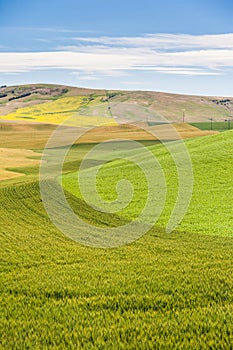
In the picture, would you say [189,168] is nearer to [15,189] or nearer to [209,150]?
[209,150]

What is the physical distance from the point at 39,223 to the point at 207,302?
9752mm

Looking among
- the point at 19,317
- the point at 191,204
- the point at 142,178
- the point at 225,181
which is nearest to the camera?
the point at 19,317

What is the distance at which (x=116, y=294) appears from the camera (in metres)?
9.05

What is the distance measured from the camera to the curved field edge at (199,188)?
16.9m

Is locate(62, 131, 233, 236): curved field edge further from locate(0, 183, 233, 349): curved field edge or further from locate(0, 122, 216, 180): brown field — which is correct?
locate(0, 122, 216, 180): brown field

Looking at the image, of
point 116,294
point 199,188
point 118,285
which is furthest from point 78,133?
point 116,294

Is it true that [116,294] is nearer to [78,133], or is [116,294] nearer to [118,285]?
[118,285]

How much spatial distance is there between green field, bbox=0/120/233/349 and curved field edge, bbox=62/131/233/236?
0.53 ft

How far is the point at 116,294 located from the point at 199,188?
Result: 48.6ft

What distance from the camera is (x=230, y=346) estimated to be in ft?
22.5

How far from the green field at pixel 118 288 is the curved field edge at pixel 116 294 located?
19 mm

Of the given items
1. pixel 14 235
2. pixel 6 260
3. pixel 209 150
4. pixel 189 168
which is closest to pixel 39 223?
pixel 14 235

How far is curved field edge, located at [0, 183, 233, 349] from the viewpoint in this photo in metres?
7.30

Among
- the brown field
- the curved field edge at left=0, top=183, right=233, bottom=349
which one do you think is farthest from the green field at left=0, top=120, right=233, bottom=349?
the brown field
